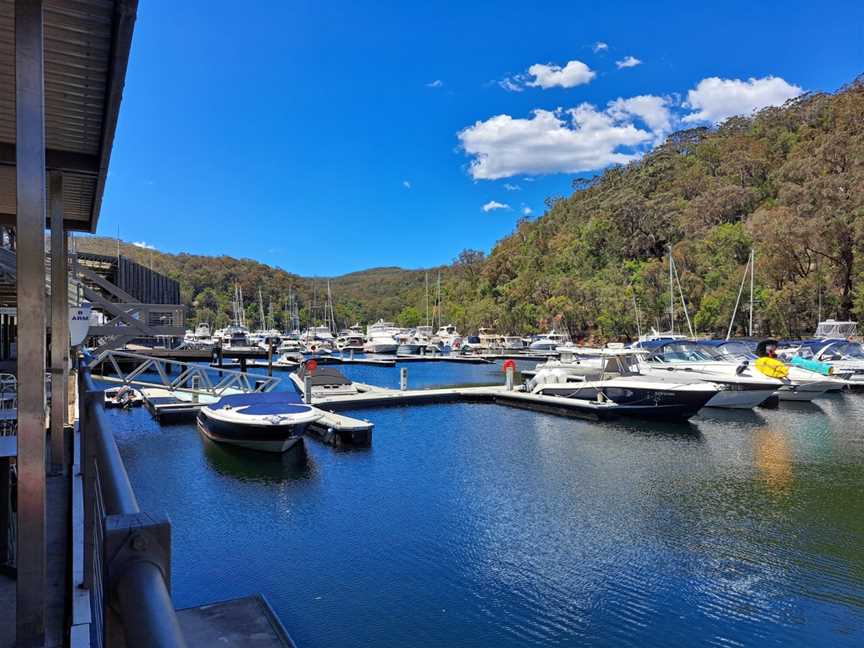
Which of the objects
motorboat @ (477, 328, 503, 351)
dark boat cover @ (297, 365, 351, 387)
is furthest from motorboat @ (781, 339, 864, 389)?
motorboat @ (477, 328, 503, 351)

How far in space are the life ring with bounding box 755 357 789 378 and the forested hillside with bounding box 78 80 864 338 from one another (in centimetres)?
1937

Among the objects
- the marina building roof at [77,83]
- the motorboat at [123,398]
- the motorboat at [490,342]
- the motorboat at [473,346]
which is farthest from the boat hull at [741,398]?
the motorboat at [490,342]

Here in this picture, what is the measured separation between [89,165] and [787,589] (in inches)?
413

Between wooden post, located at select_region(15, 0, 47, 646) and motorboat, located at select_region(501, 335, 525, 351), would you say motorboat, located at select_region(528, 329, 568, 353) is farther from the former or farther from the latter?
wooden post, located at select_region(15, 0, 47, 646)

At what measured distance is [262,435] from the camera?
17.3m

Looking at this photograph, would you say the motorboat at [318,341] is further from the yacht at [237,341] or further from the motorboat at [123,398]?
the motorboat at [123,398]

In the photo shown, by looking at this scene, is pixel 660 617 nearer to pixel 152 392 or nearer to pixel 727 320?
pixel 152 392

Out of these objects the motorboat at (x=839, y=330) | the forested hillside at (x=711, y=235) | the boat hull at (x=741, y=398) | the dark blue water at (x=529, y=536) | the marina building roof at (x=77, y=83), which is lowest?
the dark blue water at (x=529, y=536)

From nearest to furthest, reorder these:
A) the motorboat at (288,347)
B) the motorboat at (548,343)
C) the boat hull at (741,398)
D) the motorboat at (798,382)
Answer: the boat hull at (741,398) → the motorboat at (798,382) → the motorboat at (288,347) → the motorboat at (548,343)

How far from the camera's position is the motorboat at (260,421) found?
1714 centimetres

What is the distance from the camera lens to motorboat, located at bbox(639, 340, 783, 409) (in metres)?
25.5

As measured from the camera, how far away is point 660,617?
8.42 meters

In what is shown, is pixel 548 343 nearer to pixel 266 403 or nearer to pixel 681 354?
pixel 681 354

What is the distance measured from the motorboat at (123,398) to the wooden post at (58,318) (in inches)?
758
